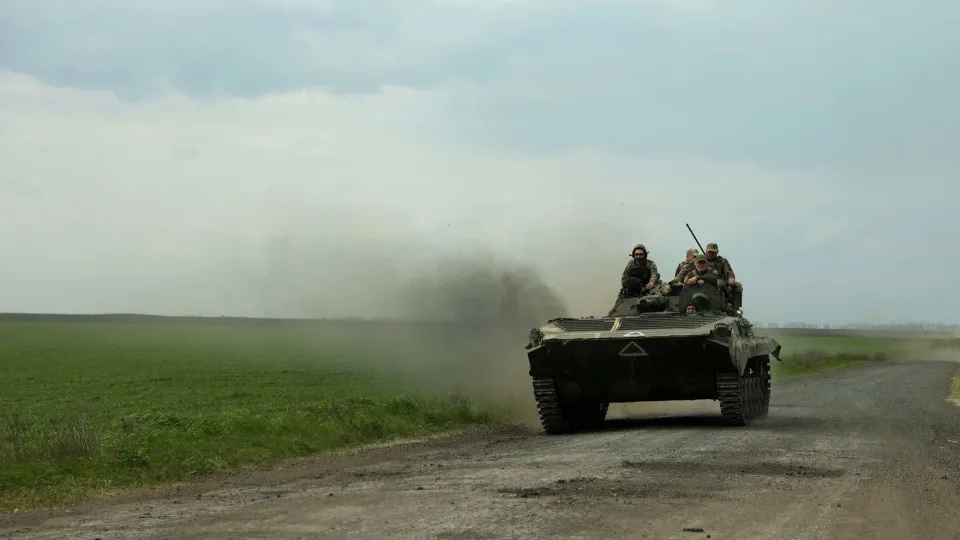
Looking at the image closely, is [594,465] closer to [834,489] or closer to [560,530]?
[834,489]

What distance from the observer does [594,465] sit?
13562 millimetres

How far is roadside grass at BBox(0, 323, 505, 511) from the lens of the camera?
14.0 meters

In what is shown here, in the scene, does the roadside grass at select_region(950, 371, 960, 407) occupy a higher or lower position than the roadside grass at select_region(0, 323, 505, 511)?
lower

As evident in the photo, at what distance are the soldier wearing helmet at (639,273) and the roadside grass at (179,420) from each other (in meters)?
3.67

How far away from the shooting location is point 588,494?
1109cm

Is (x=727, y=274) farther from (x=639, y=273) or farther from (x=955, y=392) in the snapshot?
(x=955, y=392)

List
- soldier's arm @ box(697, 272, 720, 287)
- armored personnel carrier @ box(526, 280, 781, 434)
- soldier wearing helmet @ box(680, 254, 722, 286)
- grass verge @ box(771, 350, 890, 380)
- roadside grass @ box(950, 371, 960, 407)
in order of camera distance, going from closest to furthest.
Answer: armored personnel carrier @ box(526, 280, 781, 434), soldier wearing helmet @ box(680, 254, 722, 286), soldier's arm @ box(697, 272, 720, 287), roadside grass @ box(950, 371, 960, 407), grass verge @ box(771, 350, 890, 380)

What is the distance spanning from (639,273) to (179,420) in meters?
9.57

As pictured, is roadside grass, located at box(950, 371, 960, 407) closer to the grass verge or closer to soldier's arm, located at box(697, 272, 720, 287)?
the grass verge

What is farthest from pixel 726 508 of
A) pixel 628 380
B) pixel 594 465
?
pixel 628 380

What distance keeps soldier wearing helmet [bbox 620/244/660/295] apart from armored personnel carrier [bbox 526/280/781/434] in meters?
2.39

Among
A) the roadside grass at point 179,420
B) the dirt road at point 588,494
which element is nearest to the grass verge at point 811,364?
the roadside grass at point 179,420

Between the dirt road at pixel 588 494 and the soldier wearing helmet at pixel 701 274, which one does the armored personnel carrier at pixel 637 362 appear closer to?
the dirt road at pixel 588 494

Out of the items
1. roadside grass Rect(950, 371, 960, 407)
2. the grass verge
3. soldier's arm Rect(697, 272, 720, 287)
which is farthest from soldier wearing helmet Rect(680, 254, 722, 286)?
the grass verge
